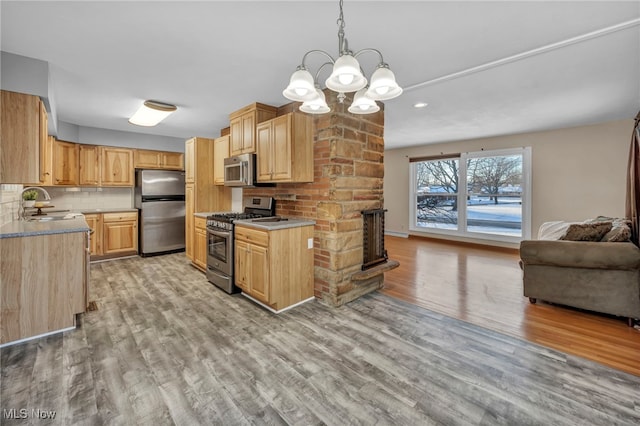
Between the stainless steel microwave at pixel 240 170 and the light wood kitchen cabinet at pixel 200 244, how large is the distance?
0.79 m

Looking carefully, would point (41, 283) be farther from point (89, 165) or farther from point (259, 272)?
point (89, 165)

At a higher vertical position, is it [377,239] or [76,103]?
[76,103]

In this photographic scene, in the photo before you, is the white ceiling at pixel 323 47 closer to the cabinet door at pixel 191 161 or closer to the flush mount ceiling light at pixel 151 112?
the flush mount ceiling light at pixel 151 112

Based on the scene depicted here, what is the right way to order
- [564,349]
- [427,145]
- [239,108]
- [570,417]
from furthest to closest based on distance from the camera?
[427,145] < [239,108] < [564,349] < [570,417]

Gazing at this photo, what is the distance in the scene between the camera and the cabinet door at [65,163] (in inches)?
181

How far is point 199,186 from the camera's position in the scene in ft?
15.0

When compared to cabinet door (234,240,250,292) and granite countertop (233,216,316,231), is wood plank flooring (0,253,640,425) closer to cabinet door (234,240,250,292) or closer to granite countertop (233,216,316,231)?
cabinet door (234,240,250,292)

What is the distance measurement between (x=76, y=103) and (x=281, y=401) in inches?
181

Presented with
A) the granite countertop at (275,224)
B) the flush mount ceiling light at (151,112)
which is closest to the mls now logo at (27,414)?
the granite countertop at (275,224)

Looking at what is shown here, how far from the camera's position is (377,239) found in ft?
11.8

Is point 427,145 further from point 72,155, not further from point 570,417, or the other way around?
point 72,155

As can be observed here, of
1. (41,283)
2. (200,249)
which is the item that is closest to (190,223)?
(200,249)

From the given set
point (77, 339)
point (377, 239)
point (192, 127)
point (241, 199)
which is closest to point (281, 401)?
point (77, 339)

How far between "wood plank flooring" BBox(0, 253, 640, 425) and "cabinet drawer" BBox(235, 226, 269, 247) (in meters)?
0.76
